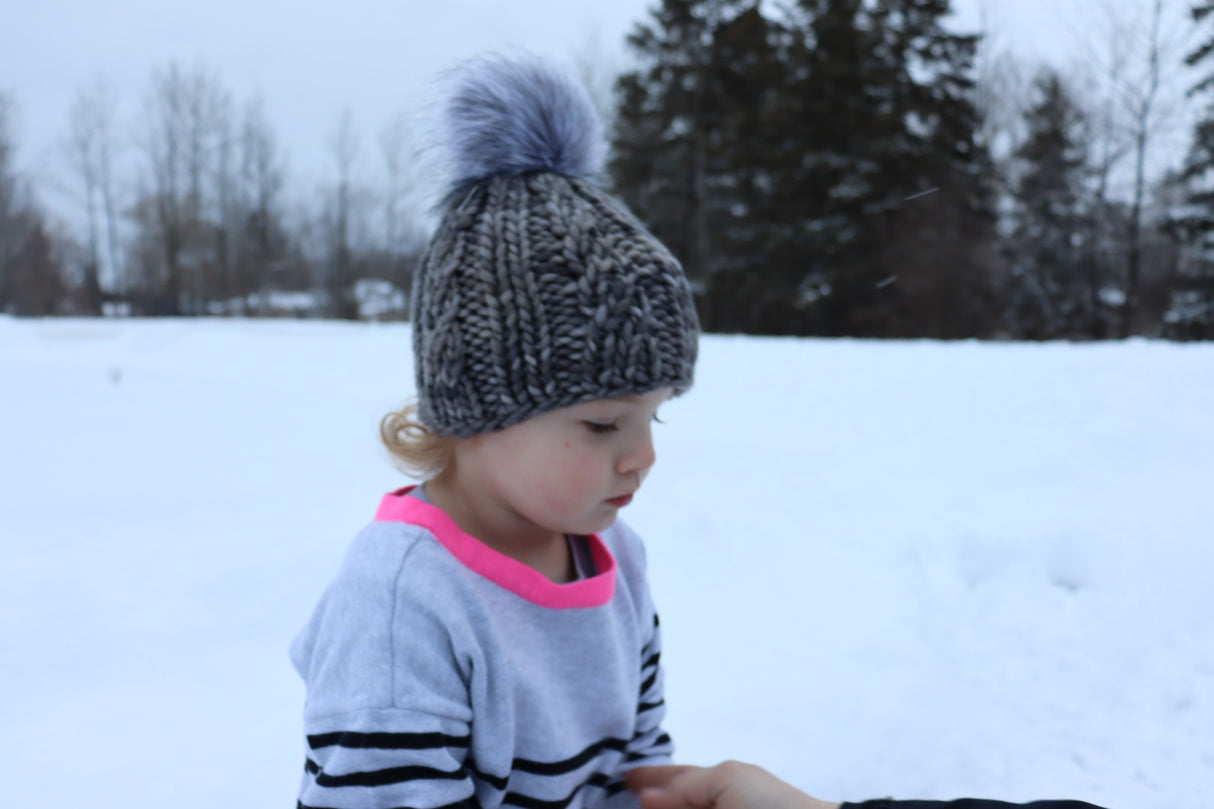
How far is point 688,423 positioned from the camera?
5070 millimetres

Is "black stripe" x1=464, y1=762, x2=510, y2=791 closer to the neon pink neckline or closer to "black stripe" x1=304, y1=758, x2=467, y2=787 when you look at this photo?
"black stripe" x1=304, y1=758, x2=467, y2=787

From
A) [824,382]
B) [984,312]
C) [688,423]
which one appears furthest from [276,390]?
[984,312]

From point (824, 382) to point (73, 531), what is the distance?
418cm

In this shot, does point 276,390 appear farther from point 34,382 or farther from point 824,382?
point 824,382

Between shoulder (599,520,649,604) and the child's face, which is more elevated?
the child's face

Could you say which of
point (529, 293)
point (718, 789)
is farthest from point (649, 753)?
point (529, 293)

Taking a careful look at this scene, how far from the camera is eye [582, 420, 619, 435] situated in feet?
3.87

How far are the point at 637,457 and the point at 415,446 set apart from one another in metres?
0.37

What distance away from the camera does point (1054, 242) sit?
63.9 feet

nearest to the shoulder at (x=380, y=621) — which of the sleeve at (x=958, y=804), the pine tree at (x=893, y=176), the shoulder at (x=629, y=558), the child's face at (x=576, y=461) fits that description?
the child's face at (x=576, y=461)

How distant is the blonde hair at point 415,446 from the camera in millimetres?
1322

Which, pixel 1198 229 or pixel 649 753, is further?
pixel 1198 229

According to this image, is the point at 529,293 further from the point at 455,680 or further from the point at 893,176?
the point at 893,176

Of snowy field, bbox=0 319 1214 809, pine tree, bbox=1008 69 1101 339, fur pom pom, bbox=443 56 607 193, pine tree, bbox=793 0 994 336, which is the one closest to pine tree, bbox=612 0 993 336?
pine tree, bbox=793 0 994 336
